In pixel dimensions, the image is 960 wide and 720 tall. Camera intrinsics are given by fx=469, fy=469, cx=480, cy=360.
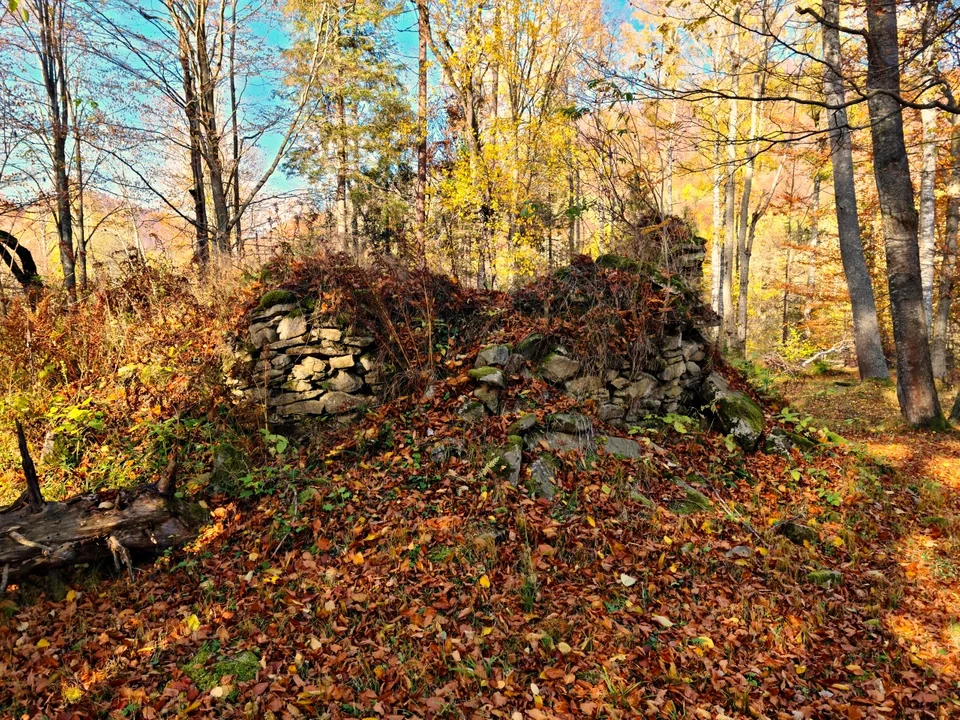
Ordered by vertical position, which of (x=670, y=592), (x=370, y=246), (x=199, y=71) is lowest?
(x=670, y=592)

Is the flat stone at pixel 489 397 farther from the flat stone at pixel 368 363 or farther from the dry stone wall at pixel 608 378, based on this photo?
the flat stone at pixel 368 363

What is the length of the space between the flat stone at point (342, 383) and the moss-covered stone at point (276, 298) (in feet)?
3.70

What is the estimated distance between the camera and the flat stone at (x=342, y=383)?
5.73 m

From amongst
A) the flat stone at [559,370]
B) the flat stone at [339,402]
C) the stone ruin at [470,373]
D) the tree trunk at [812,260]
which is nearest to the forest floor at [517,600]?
the flat stone at [339,402]

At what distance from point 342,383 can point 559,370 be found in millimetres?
2695

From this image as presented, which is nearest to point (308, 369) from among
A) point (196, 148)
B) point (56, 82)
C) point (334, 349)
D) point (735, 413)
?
point (334, 349)

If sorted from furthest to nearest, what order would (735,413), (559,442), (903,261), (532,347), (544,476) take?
(903,261), (532,347), (735,413), (559,442), (544,476)

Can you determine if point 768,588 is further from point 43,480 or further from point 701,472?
point 43,480

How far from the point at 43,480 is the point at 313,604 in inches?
127

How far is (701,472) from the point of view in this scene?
5.38 meters

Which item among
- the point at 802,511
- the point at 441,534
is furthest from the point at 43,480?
the point at 802,511

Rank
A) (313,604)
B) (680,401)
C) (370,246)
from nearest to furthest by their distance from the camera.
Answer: (313,604) → (680,401) → (370,246)

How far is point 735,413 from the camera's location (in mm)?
5980

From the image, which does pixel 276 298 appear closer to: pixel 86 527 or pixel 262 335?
pixel 262 335
